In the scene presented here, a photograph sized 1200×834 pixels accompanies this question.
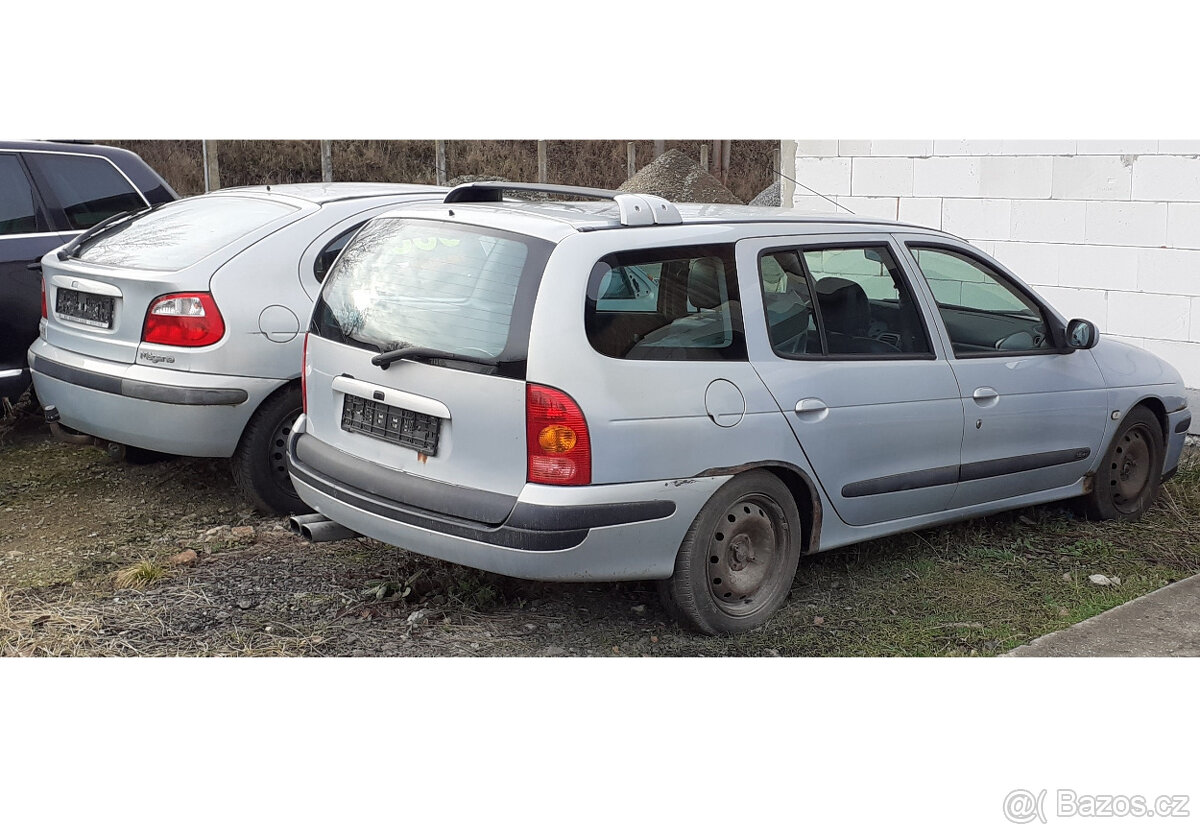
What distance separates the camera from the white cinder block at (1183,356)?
7.83 meters

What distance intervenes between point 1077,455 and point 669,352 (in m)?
2.69

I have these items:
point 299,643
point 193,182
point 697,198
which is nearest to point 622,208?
point 299,643

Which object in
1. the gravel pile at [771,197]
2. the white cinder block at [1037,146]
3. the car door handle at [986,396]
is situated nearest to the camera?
the car door handle at [986,396]

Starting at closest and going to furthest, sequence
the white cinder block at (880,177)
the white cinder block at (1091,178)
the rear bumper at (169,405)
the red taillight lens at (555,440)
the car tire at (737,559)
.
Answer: the red taillight lens at (555,440) < the car tire at (737,559) < the rear bumper at (169,405) < the white cinder block at (1091,178) < the white cinder block at (880,177)

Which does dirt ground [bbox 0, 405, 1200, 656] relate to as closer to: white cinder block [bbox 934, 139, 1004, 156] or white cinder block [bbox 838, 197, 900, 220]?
white cinder block [bbox 934, 139, 1004, 156]

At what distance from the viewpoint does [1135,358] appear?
624cm

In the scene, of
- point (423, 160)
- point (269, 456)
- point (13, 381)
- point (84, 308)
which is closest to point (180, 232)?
point (84, 308)

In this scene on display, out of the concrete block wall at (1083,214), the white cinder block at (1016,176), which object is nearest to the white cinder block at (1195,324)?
the concrete block wall at (1083,214)

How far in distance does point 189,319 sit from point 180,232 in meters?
0.68

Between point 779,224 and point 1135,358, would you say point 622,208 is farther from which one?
point 1135,358

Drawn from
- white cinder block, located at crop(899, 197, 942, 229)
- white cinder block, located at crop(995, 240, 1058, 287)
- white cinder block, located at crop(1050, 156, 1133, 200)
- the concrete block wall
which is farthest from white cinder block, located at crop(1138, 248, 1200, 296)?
white cinder block, located at crop(899, 197, 942, 229)

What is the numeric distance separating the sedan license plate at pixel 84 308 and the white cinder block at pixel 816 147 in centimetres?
615

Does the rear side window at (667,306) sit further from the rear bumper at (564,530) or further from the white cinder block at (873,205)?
the white cinder block at (873,205)

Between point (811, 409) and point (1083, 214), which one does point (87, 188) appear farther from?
point (1083, 214)
